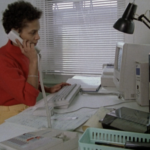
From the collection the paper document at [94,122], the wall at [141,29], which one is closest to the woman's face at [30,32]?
the paper document at [94,122]

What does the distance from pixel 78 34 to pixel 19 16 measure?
117 centimetres

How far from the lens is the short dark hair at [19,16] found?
1.37 meters

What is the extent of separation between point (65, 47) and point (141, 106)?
1531 millimetres

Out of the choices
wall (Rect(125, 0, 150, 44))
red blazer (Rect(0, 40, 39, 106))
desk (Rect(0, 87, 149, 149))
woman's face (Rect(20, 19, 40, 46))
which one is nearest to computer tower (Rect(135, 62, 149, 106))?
desk (Rect(0, 87, 149, 149))

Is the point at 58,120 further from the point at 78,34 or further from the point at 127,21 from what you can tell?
the point at 78,34

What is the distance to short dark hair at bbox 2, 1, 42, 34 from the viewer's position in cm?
137

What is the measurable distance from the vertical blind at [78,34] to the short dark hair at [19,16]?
3.53 feet

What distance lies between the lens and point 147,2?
2123 millimetres

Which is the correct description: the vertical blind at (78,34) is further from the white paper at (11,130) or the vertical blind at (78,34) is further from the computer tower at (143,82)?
the white paper at (11,130)

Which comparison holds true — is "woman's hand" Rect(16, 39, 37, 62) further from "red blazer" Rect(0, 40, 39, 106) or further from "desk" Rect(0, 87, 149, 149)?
"desk" Rect(0, 87, 149, 149)

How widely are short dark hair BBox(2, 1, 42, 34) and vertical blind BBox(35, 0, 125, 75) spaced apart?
107 centimetres

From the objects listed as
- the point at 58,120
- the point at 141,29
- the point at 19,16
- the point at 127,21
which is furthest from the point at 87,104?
the point at 141,29

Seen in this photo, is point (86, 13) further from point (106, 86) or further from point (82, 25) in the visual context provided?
point (106, 86)

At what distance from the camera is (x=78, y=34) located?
2457 millimetres
